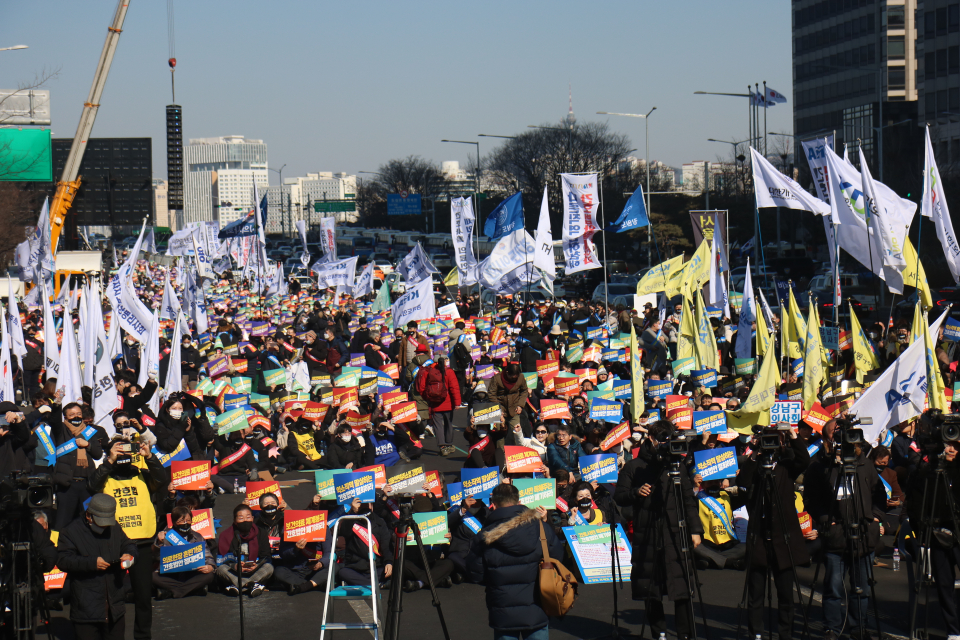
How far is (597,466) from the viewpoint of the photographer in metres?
11.8

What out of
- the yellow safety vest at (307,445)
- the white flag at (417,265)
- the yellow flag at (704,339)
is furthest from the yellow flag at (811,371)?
the white flag at (417,265)

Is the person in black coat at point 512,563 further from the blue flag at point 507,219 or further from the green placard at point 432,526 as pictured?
the blue flag at point 507,219

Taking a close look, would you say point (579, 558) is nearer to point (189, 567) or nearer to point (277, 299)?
point (189, 567)

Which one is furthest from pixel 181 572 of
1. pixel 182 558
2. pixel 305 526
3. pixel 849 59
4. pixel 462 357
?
pixel 849 59

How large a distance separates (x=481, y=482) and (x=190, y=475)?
3.30 meters

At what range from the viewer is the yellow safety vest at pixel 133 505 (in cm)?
822

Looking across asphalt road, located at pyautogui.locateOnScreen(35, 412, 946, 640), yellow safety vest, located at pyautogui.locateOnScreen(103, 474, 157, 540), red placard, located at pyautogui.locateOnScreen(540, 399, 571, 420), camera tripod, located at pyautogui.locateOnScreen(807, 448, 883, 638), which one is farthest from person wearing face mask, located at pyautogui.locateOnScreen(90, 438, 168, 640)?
red placard, located at pyautogui.locateOnScreen(540, 399, 571, 420)

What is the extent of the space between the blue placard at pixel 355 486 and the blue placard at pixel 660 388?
278 inches

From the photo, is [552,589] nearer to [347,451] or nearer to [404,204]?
[347,451]

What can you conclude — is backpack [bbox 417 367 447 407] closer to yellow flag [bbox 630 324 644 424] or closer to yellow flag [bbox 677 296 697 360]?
yellow flag [bbox 630 324 644 424]

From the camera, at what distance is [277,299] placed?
122 ft

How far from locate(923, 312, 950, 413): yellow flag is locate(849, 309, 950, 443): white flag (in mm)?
61

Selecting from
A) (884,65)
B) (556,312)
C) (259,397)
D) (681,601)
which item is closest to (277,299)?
(556,312)

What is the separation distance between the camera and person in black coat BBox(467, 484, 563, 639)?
6.79 meters
